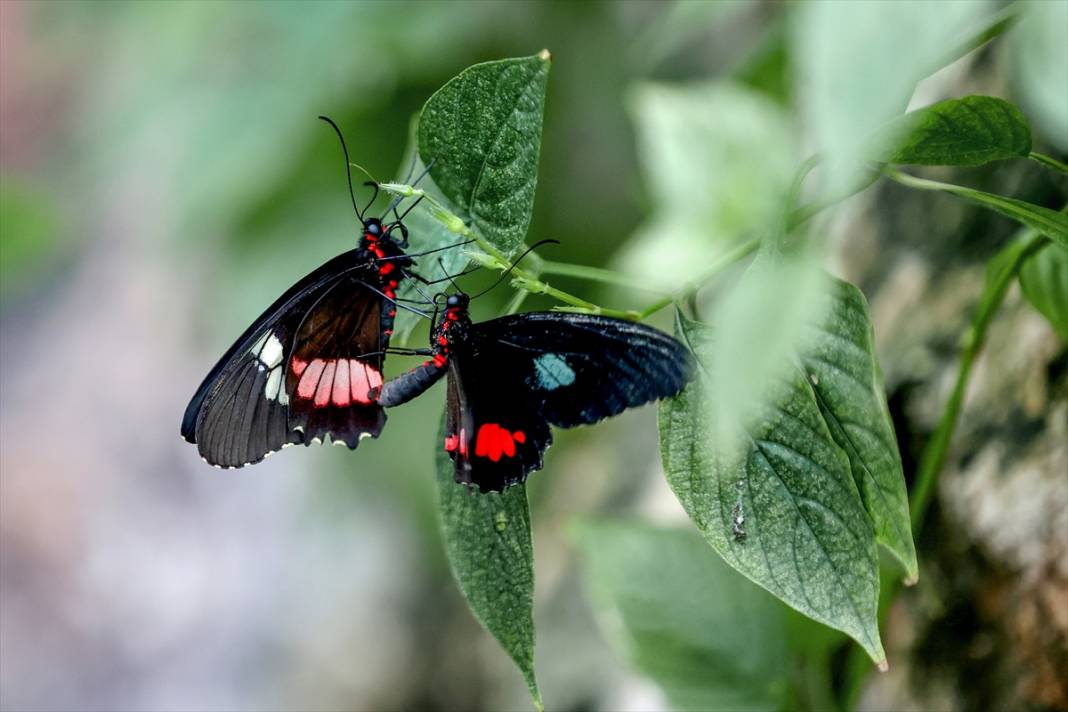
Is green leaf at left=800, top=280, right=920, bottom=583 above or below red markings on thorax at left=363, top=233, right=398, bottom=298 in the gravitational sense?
below

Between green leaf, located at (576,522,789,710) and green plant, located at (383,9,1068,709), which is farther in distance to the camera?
green leaf, located at (576,522,789,710)

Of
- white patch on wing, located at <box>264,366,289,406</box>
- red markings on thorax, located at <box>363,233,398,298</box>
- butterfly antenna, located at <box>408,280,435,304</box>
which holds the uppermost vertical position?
red markings on thorax, located at <box>363,233,398,298</box>

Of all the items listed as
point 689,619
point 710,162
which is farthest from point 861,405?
point 710,162

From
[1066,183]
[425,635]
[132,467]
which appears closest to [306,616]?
[425,635]

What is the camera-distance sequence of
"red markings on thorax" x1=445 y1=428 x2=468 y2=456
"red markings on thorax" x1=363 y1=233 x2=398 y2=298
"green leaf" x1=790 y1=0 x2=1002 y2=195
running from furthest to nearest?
"red markings on thorax" x1=363 y1=233 x2=398 y2=298
"red markings on thorax" x1=445 y1=428 x2=468 y2=456
"green leaf" x1=790 y1=0 x2=1002 y2=195

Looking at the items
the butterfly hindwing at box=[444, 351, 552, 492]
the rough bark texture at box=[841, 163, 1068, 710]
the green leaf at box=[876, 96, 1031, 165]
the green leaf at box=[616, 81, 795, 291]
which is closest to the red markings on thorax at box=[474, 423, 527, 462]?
the butterfly hindwing at box=[444, 351, 552, 492]

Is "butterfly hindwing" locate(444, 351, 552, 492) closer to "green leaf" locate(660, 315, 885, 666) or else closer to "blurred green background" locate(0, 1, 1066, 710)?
"green leaf" locate(660, 315, 885, 666)
